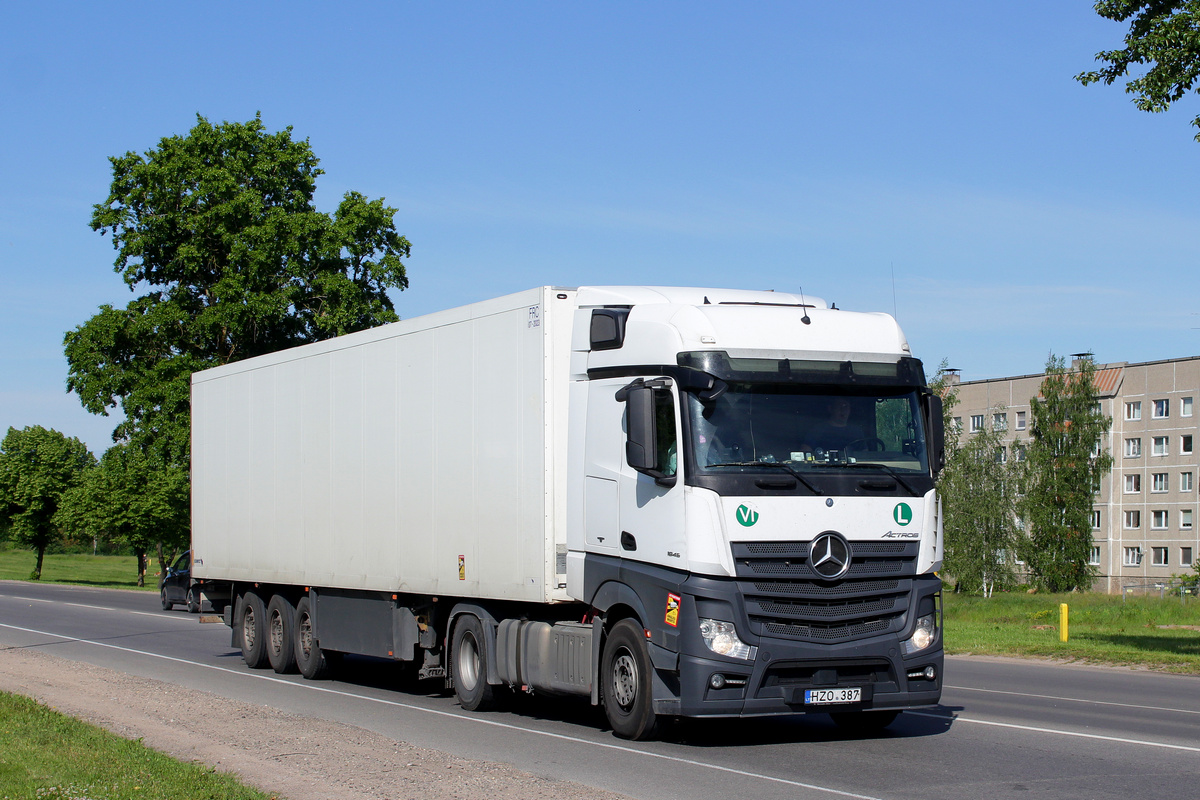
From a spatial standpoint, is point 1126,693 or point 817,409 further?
point 1126,693

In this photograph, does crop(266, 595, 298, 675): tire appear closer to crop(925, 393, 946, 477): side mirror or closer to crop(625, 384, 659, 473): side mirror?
crop(625, 384, 659, 473): side mirror

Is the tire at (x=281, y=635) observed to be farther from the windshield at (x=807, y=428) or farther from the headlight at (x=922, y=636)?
the headlight at (x=922, y=636)

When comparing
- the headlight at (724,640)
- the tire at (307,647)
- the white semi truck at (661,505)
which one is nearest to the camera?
the headlight at (724,640)

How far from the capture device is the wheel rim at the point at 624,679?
34.3 feet

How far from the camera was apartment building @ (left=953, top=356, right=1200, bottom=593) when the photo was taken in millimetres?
79625

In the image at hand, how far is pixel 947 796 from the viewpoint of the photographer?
802 centimetres

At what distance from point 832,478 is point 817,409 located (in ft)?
1.96

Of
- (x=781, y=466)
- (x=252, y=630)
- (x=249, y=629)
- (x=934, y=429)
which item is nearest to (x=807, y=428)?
(x=781, y=466)

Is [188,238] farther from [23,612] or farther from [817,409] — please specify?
[817,409]

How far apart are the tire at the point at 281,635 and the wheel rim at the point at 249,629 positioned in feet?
1.47

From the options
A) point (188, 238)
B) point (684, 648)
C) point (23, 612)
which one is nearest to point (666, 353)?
point (684, 648)

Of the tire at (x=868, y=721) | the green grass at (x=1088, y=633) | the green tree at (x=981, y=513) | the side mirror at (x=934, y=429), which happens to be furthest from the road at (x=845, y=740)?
the green tree at (x=981, y=513)

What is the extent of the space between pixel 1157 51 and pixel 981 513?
149 ft

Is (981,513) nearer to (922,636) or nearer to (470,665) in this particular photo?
(470,665)
